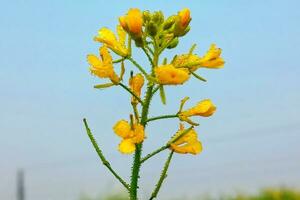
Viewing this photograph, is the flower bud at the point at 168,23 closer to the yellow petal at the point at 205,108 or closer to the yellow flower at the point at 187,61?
the yellow flower at the point at 187,61

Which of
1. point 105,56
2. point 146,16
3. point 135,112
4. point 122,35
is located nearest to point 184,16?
point 146,16

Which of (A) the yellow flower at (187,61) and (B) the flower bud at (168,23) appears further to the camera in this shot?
(B) the flower bud at (168,23)

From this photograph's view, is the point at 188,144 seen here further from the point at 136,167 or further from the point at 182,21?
the point at 182,21

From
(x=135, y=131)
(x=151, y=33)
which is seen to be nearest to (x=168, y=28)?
(x=151, y=33)

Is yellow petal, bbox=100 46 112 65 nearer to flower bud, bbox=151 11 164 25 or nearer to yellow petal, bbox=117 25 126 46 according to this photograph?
yellow petal, bbox=117 25 126 46

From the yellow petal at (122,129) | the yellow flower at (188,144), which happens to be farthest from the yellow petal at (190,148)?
the yellow petal at (122,129)

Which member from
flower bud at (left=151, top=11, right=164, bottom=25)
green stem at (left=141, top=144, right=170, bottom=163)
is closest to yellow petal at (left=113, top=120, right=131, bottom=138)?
green stem at (left=141, top=144, right=170, bottom=163)
